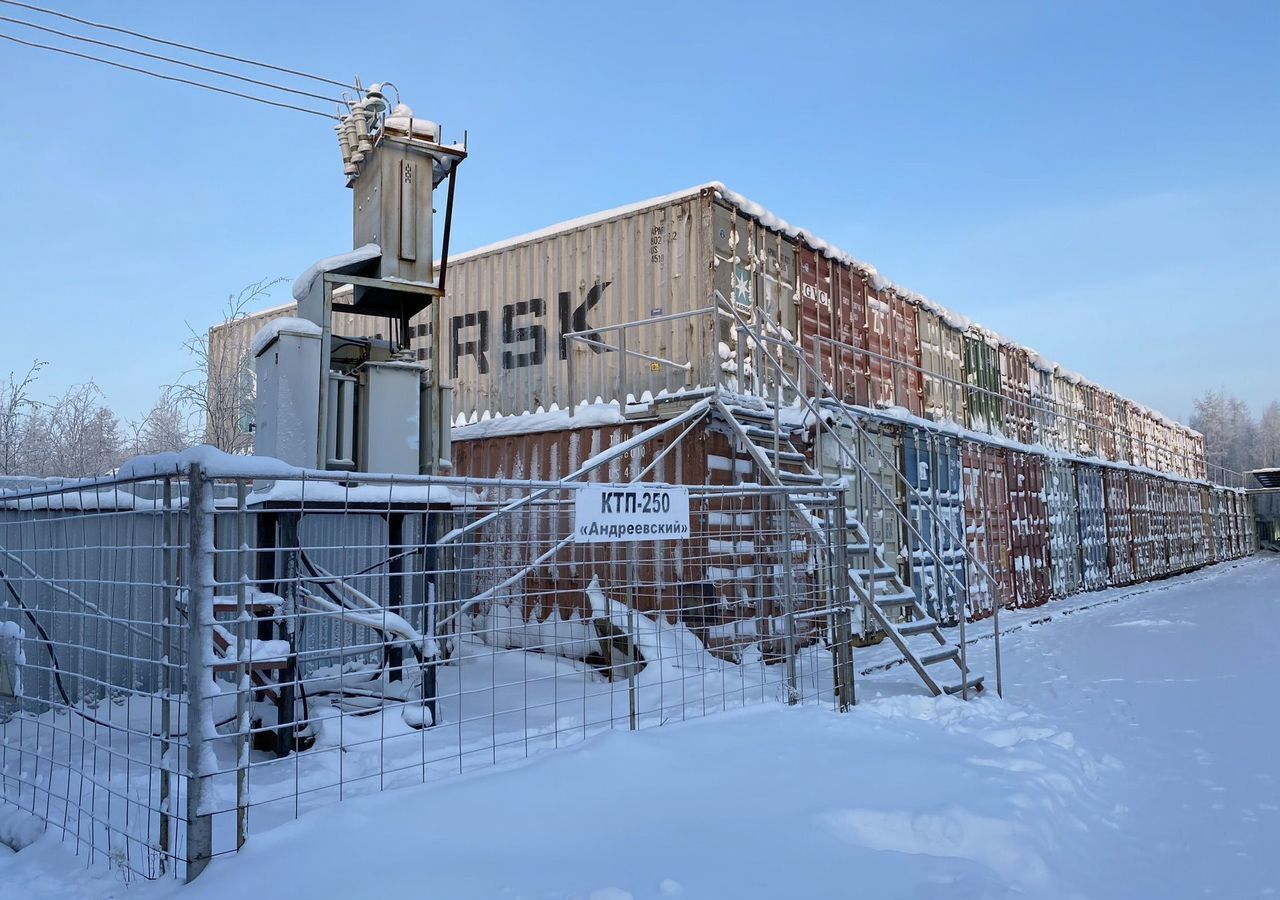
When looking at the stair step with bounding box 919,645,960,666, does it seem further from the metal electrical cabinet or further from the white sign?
the metal electrical cabinet

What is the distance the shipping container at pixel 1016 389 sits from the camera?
740 inches

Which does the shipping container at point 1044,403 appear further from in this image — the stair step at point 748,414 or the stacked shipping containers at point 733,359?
Answer: the stair step at point 748,414

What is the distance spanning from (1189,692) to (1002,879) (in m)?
5.43

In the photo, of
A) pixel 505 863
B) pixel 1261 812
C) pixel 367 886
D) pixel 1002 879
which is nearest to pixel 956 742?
pixel 1261 812

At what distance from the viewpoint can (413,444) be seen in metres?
6.91

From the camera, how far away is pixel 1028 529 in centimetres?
1656

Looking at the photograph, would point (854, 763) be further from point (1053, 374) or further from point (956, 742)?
point (1053, 374)

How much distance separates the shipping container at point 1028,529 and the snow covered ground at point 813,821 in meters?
9.66

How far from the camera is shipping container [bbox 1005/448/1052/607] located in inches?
627

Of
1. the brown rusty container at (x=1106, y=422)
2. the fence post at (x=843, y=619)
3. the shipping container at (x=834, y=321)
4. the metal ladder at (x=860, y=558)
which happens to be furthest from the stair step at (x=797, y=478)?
the brown rusty container at (x=1106, y=422)

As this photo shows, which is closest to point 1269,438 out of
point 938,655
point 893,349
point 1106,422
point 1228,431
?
point 1228,431

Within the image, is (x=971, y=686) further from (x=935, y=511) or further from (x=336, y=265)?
(x=336, y=265)

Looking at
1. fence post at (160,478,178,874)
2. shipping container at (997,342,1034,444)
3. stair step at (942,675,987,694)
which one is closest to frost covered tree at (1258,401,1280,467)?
shipping container at (997,342,1034,444)

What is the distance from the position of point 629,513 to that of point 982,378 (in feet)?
47.6
